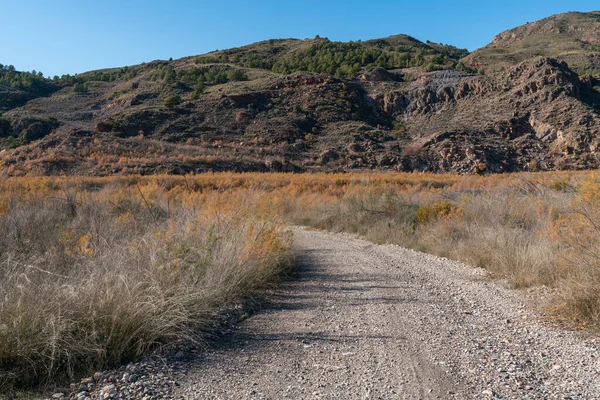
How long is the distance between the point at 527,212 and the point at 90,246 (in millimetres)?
9345

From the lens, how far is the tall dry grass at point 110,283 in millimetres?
3727

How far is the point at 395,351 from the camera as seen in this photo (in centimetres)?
420

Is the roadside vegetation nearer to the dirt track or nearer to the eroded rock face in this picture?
the dirt track

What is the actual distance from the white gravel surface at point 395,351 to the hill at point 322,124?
1306 inches

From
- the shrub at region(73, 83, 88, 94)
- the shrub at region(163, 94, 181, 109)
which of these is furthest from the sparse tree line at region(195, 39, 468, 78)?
the shrub at region(73, 83, 88, 94)

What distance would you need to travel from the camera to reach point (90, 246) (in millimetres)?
6219

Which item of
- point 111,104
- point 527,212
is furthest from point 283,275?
point 111,104

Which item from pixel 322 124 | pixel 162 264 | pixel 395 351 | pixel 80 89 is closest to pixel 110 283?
pixel 162 264

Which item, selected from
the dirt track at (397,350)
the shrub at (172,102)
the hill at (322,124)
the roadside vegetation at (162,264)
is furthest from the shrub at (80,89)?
the dirt track at (397,350)

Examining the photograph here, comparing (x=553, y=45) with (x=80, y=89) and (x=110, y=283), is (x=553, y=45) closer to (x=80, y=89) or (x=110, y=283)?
(x=80, y=89)

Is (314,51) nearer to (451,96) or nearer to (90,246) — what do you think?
(451,96)

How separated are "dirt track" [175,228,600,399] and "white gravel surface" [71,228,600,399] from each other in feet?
0.03

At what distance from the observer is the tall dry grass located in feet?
12.2

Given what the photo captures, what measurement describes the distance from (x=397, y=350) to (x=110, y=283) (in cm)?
298
